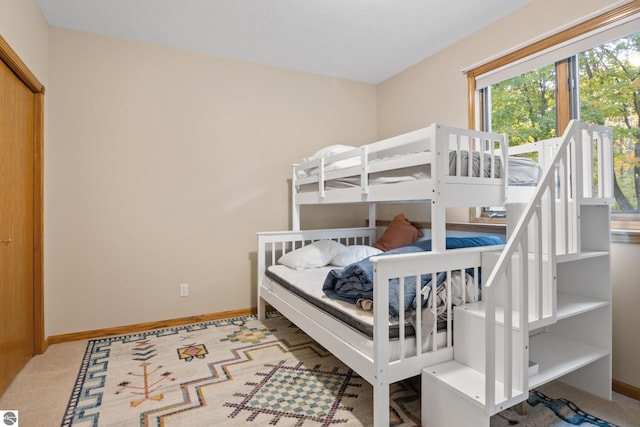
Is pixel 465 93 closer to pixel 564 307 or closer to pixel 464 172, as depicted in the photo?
pixel 464 172

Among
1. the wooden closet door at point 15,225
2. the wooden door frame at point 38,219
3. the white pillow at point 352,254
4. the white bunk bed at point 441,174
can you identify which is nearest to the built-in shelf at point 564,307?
the white bunk bed at point 441,174

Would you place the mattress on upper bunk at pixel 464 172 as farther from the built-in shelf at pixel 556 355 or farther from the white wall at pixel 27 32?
the white wall at pixel 27 32

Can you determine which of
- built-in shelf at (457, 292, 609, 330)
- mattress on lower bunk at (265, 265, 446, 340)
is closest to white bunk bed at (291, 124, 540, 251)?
built-in shelf at (457, 292, 609, 330)

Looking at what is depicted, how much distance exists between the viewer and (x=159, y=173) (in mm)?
3098

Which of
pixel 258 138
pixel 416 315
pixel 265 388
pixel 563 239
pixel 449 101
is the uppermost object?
pixel 449 101

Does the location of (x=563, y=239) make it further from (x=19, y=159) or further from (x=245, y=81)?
(x=19, y=159)

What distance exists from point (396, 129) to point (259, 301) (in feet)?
7.45

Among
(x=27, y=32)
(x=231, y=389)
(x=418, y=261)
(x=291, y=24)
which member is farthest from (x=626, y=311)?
(x=27, y=32)

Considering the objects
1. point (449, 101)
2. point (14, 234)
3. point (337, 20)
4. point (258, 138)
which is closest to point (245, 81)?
point (258, 138)

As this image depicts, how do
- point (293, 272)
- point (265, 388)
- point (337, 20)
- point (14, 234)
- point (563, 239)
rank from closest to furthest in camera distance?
point (563, 239)
point (265, 388)
point (14, 234)
point (337, 20)
point (293, 272)

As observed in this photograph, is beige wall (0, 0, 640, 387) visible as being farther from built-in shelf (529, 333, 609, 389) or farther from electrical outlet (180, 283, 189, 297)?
built-in shelf (529, 333, 609, 389)

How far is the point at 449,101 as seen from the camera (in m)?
3.12

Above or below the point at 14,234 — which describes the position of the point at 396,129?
above

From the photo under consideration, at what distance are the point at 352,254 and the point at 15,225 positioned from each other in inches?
92.7
